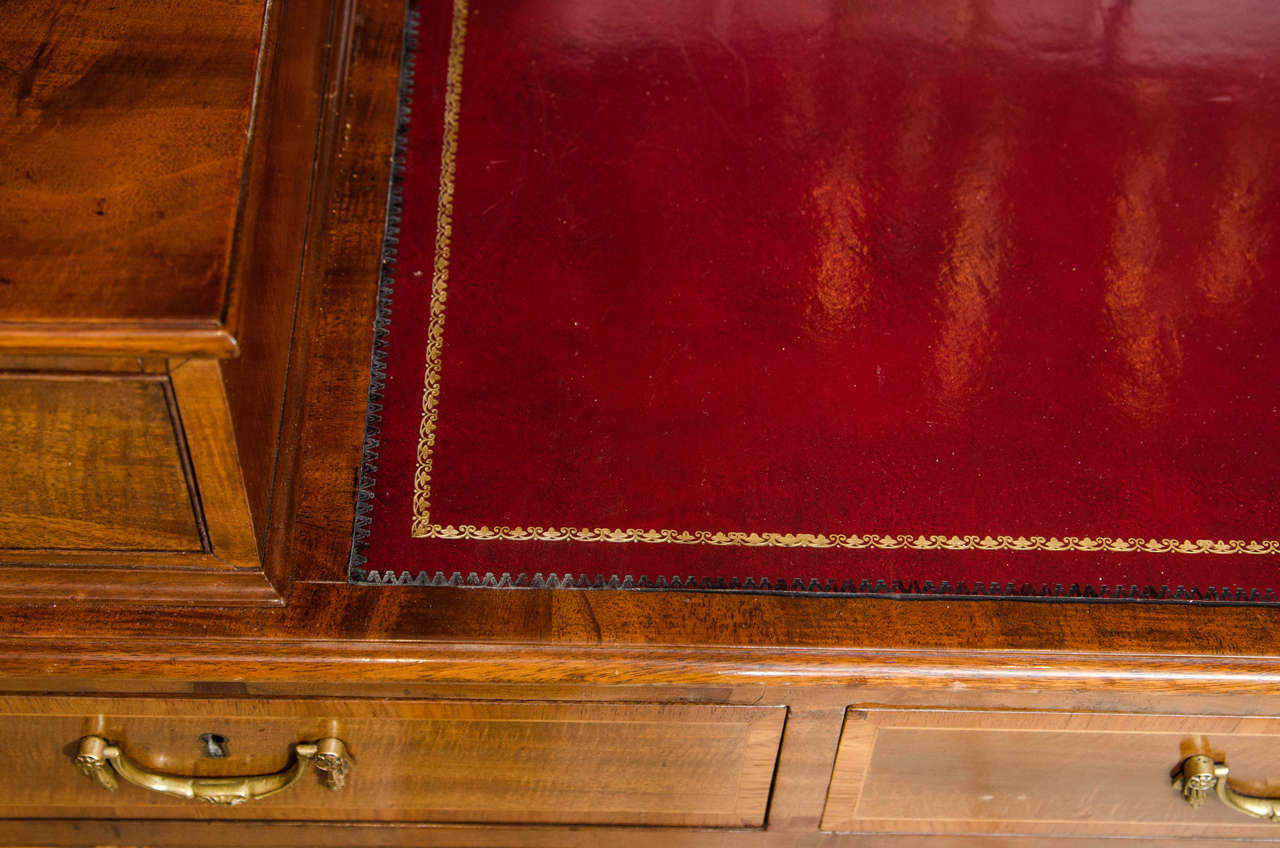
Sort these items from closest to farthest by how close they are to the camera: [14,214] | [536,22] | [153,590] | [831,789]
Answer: [14,214] < [153,590] < [831,789] < [536,22]

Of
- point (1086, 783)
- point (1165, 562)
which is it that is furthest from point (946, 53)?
point (1086, 783)

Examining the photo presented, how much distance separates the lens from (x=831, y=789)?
0.90m

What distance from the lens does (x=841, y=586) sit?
2.65ft

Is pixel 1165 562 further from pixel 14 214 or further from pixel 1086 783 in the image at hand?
pixel 14 214

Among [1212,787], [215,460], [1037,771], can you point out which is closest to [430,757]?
[215,460]

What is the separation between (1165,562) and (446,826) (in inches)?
20.4

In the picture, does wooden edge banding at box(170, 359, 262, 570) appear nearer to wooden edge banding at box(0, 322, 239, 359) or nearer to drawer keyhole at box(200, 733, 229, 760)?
wooden edge banding at box(0, 322, 239, 359)

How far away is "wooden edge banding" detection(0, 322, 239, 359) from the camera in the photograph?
63cm

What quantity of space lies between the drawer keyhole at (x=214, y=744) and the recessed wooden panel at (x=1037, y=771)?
402mm

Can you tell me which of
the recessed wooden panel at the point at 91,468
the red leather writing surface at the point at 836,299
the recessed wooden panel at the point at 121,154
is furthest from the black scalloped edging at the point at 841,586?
the recessed wooden panel at the point at 121,154

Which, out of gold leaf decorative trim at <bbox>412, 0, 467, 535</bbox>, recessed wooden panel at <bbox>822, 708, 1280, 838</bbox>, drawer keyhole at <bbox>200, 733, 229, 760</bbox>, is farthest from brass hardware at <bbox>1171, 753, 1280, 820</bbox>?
drawer keyhole at <bbox>200, 733, 229, 760</bbox>

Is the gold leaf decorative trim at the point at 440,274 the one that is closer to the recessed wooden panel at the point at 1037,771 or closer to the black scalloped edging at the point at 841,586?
the black scalloped edging at the point at 841,586

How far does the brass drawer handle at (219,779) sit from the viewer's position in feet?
2.76

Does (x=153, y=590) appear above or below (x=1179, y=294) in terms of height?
below
